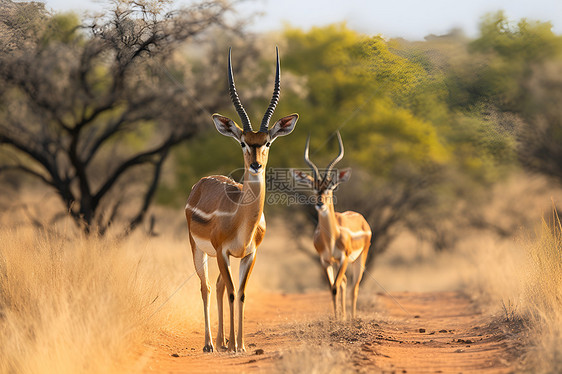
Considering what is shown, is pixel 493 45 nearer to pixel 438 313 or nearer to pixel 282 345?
pixel 438 313

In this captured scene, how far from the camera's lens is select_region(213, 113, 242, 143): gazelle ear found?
7.66m

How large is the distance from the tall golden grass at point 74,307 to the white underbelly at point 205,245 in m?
0.79

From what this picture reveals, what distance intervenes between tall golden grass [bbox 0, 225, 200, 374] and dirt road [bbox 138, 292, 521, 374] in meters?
0.40

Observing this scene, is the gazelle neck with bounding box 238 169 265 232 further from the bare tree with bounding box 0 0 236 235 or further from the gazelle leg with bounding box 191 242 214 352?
the bare tree with bounding box 0 0 236 235

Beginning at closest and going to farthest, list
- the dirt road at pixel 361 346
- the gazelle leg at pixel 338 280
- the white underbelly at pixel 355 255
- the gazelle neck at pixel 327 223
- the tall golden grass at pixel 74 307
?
the tall golden grass at pixel 74 307 < the dirt road at pixel 361 346 < the gazelle leg at pixel 338 280 < the gazelle neck at pixel 327 223 < the white underbelly at pixel 355 255

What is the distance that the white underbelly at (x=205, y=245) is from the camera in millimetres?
7969

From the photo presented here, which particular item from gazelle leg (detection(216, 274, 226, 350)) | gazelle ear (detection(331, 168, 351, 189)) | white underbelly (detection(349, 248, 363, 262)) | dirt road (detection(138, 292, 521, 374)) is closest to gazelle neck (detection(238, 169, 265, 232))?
gazelle leg (detection(216, 274, 226, 350))

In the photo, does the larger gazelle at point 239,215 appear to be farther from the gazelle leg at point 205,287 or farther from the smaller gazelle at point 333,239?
the smaller gazelle at point 333,239

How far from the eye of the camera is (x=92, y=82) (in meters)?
16.4

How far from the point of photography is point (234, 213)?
299 inches

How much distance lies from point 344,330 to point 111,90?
932 cm

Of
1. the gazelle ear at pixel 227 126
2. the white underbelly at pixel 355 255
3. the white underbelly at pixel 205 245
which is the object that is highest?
the gazelle ear at pixel 227 126

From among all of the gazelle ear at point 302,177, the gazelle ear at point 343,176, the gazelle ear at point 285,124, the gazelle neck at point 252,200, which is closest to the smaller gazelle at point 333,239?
the gazelle ear at point 302,177

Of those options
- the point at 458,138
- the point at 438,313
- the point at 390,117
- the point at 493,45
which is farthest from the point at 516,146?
the point at 390,117
